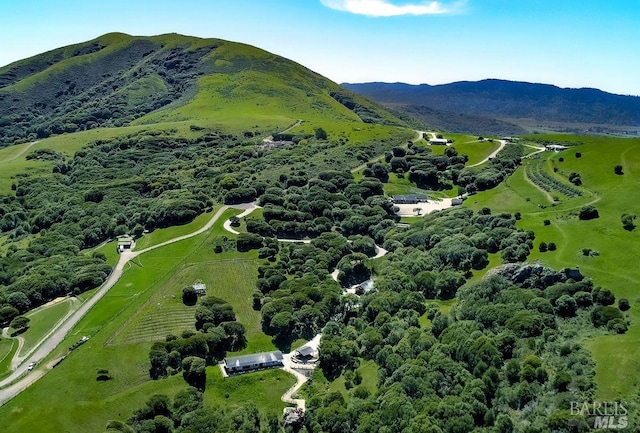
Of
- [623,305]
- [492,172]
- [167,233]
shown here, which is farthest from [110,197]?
[623,305]

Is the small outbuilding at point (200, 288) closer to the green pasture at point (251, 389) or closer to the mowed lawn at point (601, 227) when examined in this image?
the green pasture at point (251, 389)

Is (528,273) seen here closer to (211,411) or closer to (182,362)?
(211,411)

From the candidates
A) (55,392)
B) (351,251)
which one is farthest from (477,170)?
(55,392)

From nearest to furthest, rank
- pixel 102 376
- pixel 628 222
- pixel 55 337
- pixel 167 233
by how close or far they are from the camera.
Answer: pixel 102 376
pixel 628 222
pixel 55 337
pixel 167 233

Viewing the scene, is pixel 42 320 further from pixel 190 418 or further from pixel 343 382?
pixel 343 382

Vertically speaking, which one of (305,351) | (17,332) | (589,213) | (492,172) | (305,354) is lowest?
(17,332)

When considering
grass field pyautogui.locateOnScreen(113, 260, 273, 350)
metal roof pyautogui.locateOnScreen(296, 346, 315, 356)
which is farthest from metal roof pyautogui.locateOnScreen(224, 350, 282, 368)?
grass field pyautogui.locateOnScreen(113, 260, 273, 350)
